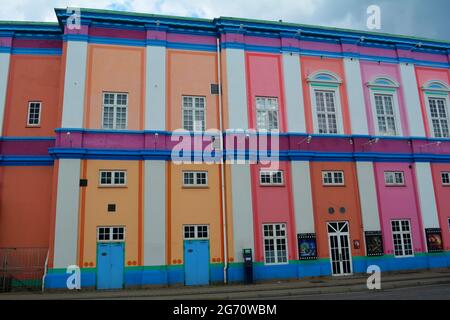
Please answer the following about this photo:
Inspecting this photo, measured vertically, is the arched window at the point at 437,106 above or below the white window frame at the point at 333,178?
above

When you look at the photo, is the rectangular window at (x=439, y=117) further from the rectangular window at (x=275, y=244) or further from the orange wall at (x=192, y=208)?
the orange wall at (x=192, y=208)

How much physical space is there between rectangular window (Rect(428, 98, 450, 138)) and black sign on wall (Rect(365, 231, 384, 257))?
24.2 feet

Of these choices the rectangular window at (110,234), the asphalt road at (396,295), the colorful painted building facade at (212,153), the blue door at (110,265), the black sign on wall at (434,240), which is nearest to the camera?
the asphalt road at (396,295)

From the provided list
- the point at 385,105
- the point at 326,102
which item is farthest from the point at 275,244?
the point at 385,105

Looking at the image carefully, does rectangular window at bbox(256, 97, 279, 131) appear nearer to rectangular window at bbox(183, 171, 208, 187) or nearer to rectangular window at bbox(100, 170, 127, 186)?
rectangular window at bbox(183, 171, 208, 187)

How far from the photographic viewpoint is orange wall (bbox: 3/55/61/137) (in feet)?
58.1

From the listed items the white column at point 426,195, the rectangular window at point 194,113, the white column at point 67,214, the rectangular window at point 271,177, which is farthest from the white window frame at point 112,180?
the white column at point 426,195

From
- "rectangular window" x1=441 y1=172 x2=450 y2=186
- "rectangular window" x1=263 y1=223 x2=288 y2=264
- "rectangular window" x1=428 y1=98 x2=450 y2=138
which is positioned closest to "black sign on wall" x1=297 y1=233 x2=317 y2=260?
"rectangular window" x1=263 y1=223 x2=288 y2=264

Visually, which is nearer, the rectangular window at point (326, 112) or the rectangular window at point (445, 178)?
the rectangular window at point (326, 112)

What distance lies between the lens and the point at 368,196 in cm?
1909

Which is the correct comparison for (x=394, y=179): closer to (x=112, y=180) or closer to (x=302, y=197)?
(x=302, y=197)

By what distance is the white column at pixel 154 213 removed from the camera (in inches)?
642

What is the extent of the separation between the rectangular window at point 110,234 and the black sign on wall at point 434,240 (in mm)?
15382

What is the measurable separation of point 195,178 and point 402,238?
11139 mm
